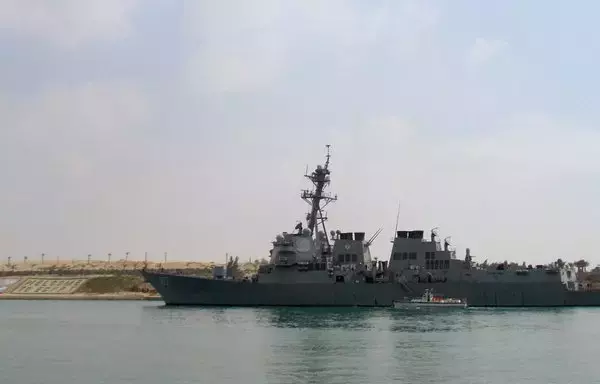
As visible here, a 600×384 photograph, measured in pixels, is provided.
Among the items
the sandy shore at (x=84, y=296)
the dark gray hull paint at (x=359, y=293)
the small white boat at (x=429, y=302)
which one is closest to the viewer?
the small white boat at (x=429, y=302)

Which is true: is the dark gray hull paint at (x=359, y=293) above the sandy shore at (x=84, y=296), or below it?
above

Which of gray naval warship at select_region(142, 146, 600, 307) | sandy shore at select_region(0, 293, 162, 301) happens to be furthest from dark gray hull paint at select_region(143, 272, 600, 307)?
sandy shore at select_region(0, 293, 162, 301)

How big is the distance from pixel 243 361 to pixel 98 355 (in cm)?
589

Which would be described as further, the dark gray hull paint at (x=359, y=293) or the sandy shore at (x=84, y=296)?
the sandy shore at (x=84, y=296)

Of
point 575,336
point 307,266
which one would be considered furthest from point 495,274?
point 575,336

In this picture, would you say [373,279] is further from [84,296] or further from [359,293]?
[84,296]

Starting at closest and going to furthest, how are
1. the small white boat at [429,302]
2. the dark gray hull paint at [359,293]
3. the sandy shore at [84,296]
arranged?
the small white boat at [429,302] → the dark gray hull paint at [359,293] → the sandy shore at [84,296]

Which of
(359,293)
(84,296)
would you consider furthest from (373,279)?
(84,296)

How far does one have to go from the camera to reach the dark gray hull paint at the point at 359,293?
49.1 m

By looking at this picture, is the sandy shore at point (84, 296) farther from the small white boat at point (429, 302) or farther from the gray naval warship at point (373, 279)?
the small white boat at point (429, 302)

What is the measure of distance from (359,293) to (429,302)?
4.88m

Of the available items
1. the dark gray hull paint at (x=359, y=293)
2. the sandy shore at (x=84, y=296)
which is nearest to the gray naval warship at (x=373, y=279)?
the dark gray hull paint at (x=359, y=293)

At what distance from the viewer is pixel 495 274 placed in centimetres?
4953

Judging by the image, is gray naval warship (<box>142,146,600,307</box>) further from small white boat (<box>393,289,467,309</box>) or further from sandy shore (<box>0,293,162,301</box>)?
sandy shore (<box>0,293,162,301</box>)
